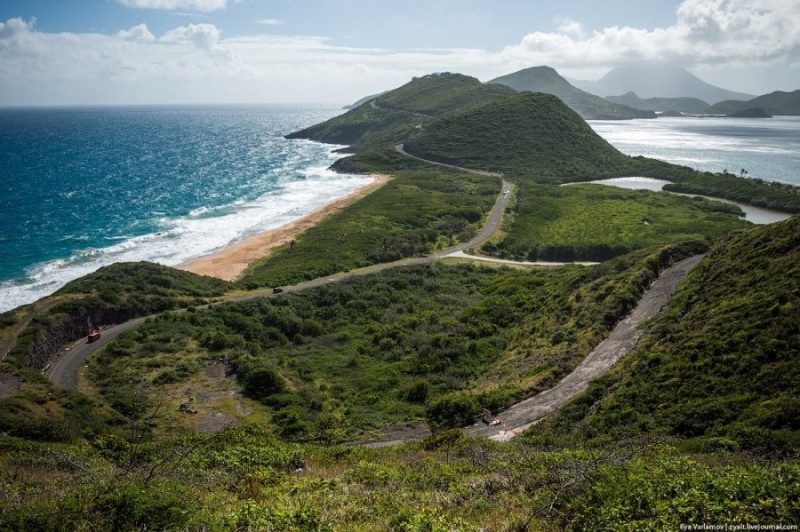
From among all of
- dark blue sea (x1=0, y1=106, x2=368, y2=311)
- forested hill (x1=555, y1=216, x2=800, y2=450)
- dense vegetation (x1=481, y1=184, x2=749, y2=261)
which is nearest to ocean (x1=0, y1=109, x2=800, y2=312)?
dark blue sea (x1=0, y1=106, x2=368, y2=311)

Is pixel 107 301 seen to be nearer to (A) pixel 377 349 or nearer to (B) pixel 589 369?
(A) pixel 377 349

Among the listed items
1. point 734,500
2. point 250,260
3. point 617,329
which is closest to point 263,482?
point 734,500

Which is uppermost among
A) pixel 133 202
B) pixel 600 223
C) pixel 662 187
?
pixel 662 187

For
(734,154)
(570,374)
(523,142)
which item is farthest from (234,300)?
(734,154)

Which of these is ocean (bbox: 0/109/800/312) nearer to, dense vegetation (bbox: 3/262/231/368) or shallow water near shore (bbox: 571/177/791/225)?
dense vegetation (bbox: 3/262/231/368)

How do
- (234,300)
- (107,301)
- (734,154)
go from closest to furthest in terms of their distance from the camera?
(107,301) → (234,300) → (734,154)

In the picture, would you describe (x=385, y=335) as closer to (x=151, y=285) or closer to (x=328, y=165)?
(x=151, y=285)

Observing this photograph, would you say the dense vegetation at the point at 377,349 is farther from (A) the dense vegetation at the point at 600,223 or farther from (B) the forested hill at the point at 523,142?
(B) the forested hill at the point at 523,142

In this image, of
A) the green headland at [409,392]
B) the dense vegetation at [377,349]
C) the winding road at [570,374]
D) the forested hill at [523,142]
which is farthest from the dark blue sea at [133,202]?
the forested hill at [523,142]
